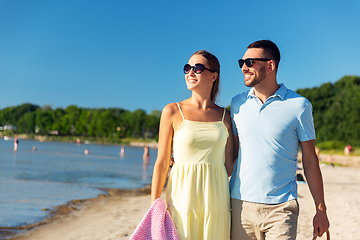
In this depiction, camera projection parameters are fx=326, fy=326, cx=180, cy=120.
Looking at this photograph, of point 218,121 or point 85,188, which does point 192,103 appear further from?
point 85,188

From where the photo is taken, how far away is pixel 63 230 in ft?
27.4

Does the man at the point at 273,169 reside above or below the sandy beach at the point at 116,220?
above

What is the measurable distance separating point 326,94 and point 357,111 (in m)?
10.1

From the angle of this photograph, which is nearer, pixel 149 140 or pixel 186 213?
pixel 186 213

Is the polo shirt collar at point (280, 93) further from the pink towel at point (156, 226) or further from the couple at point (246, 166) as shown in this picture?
the pink towel at point (156, 226)

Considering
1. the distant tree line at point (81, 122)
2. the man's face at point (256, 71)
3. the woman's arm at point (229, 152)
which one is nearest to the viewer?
the man's face at point (256, 71)

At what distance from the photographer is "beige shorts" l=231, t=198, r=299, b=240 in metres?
2.45

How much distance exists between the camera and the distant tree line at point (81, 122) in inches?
3969

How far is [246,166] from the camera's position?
2.59 m

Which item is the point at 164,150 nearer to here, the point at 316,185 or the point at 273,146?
the point at 273,146

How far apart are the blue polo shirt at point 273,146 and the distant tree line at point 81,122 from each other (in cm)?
9371

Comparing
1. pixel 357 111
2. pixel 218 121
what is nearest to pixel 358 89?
pixel 357 111

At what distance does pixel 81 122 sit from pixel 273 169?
11390 centimetres

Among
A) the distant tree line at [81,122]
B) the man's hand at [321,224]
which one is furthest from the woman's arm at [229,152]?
the distant tree line at [81,122]
